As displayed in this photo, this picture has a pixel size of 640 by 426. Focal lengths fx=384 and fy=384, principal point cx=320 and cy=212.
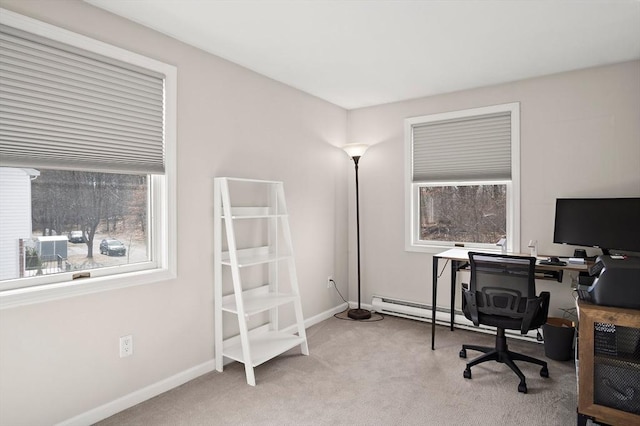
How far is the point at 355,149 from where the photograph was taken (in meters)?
4.30

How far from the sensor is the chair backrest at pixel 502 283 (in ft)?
8.86

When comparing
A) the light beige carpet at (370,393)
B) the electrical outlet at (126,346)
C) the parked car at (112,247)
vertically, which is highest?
the parked car at (112,247)

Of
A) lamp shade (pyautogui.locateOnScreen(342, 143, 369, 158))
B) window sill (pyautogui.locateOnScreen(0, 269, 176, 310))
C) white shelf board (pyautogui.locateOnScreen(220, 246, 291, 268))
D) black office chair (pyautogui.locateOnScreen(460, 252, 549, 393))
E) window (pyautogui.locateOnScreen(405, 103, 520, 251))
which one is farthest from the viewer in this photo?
lamp shade (pyautogui.locateOnScreen(342, 143, 369, 158))

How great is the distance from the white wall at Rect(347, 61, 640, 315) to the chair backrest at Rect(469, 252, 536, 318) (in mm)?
1060

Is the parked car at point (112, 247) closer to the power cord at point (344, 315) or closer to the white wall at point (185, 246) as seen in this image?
the white wall at point (185, 246)

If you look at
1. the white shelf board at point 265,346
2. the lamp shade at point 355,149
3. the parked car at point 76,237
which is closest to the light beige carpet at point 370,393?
the white shelf board at point 265,346

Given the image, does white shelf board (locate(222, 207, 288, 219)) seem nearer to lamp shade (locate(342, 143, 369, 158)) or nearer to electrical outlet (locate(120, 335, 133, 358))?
electrical outlet (locate(120, 335, 133, 358))

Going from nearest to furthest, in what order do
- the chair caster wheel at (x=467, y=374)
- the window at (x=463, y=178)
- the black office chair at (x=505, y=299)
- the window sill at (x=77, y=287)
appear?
the window sill at (x=77, y=287) < the black office chair at (x=505, y=299) < the chair caster wheel at (x=467, y=374) < the window at (x=463, y=178)

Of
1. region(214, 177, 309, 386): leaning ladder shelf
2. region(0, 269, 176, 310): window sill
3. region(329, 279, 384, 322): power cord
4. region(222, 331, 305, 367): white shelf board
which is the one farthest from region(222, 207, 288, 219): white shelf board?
region(329, 279, 384, 322): power cord

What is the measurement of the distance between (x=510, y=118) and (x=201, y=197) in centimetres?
299

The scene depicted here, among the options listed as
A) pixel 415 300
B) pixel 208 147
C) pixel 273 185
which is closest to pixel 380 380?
pixel 415 300

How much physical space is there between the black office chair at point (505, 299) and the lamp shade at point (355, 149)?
6.22ft

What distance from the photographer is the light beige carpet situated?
7.73ft

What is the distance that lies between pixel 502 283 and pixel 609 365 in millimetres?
799
